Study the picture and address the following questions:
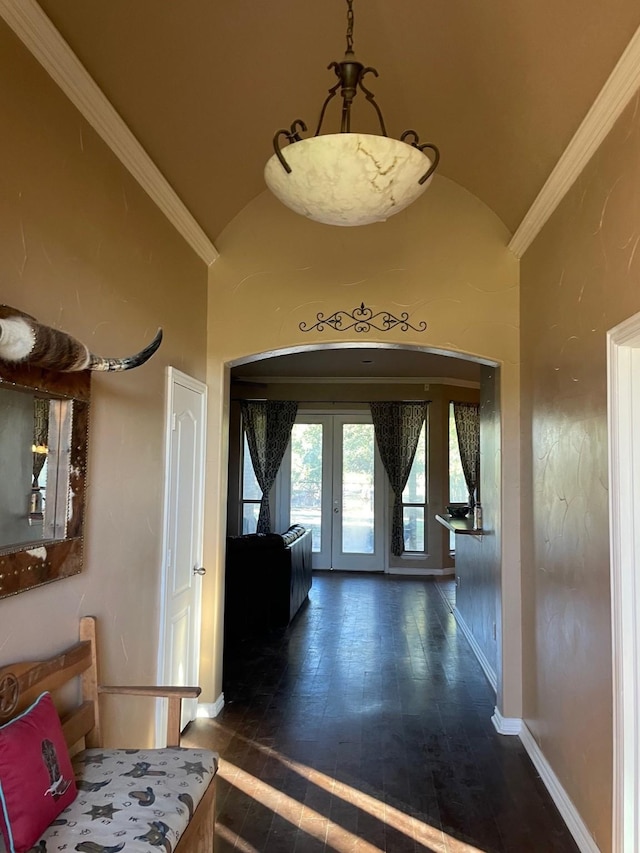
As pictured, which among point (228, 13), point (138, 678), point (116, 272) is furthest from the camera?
point (138, 678)

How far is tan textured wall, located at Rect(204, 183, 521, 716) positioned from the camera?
3.59 metres

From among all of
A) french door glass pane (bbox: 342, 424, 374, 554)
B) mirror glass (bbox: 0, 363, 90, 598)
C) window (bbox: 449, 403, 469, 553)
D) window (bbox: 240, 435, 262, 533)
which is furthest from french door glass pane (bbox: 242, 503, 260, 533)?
mirror glass (bbox: 0, 363, 90, 598)

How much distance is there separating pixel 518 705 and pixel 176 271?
10.4 ft

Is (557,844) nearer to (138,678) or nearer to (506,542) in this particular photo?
(506,542)

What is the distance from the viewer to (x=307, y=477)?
343 inches

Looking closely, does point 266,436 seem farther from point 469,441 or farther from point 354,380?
point 469,441

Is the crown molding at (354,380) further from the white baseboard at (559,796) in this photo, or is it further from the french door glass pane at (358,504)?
the white baseboard at (559,796)

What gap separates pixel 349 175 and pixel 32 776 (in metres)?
1.82

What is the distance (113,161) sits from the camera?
2453 millimetres

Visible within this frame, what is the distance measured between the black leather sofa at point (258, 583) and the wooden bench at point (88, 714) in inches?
121

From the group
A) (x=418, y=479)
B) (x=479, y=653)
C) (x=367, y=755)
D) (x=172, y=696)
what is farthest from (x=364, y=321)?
(x=418, y=479)

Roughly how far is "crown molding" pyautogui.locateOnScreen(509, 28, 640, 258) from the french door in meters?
5.61

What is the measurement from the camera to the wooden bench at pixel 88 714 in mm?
1684

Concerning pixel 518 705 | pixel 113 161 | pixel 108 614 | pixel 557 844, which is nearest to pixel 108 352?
pixel 113 161
